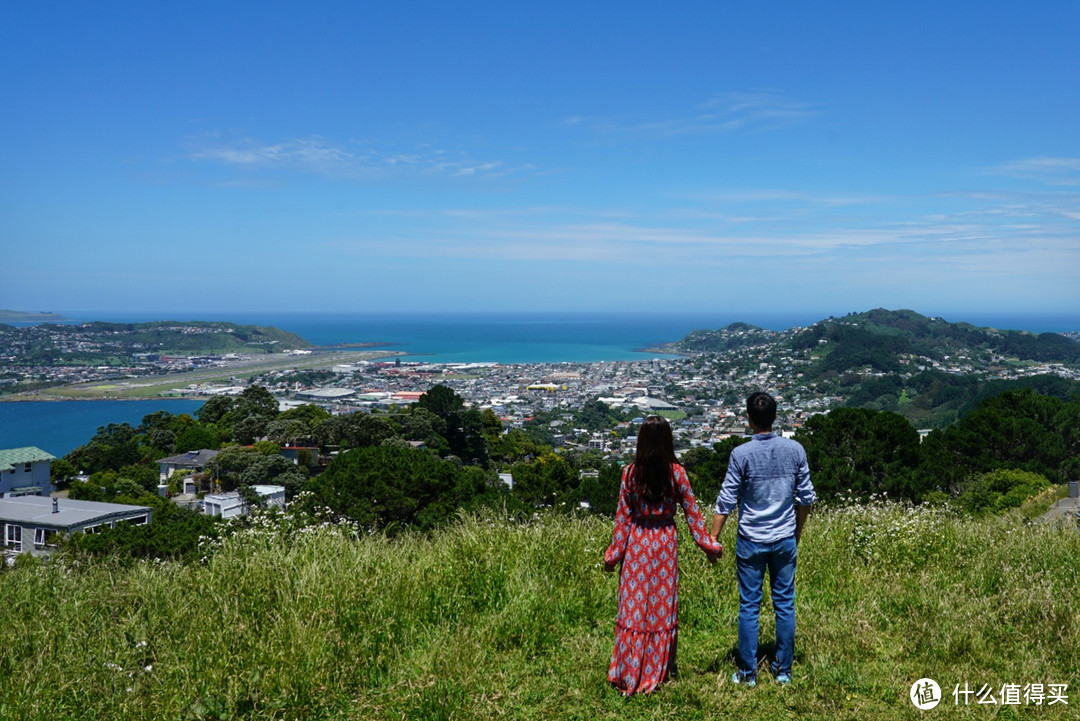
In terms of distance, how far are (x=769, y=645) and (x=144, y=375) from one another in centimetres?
8582

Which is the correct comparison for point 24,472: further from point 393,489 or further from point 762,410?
point 762,410

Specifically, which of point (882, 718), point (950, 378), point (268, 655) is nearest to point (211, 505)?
point (268, 655)

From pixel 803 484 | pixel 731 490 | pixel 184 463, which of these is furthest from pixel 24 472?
pixel 803 484

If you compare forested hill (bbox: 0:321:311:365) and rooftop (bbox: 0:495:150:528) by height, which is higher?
forested hill (bbox: 0:321:311:365)

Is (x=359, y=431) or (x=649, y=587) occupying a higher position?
(x=649, y=587)

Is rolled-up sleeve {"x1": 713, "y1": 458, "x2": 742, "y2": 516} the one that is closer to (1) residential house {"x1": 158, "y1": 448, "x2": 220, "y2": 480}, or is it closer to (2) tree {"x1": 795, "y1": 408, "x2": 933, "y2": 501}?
(2) tree {"x1": 795, "y1": 408, "x2": 933, "y2": 501}

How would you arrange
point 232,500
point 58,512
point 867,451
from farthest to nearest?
point 232,500 → point 58,512 → point 867,451

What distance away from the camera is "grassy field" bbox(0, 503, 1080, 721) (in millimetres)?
2971

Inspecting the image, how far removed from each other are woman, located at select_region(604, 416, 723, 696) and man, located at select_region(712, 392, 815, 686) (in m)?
0.19

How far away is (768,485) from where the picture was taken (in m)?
3.18

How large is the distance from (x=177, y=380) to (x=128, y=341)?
110 feet

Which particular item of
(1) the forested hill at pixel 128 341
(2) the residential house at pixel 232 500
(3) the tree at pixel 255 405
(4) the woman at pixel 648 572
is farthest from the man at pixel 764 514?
(1) the forested hill at pixel 128 341

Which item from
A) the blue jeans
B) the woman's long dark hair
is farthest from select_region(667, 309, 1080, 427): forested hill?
the woman's long dark hair

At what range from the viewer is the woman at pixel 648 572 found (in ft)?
10.4
